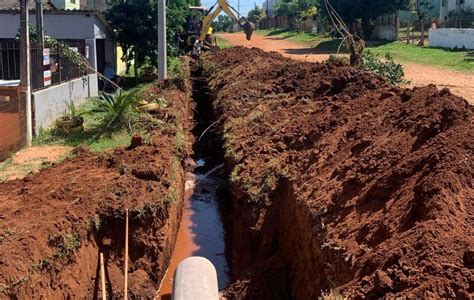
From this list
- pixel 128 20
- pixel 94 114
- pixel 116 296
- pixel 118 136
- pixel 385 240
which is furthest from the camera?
pixel 128 20

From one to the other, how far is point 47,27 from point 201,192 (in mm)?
14134

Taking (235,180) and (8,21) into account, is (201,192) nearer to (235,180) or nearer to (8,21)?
(235,180)

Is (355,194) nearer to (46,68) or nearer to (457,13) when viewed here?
(46,68)

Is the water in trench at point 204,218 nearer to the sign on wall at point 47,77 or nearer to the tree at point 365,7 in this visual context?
the sign on wall at point 47,77

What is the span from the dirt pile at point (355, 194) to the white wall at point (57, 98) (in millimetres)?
4770

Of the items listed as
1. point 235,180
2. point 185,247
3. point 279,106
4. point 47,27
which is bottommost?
point 185,247

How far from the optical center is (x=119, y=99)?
15.1 meters

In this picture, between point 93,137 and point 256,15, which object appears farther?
point 256,15

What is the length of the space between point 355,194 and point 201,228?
4.96m

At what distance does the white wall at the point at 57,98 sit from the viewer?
14.4 metres

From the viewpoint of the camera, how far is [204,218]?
473 inches

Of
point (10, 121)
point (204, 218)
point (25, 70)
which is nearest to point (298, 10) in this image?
point (25, 70)

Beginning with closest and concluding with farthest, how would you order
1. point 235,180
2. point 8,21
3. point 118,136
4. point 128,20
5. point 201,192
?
point 235,180, point 201,192, point 118,136, point 8,21, point 128,20

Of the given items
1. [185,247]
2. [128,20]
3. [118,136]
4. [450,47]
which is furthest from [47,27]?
[450,47]
